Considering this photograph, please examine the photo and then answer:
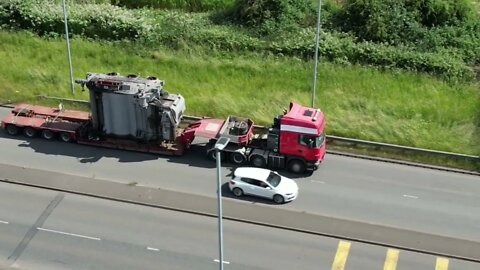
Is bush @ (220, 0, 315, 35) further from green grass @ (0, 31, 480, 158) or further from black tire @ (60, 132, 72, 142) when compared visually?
black tire @ (60, 132, 72, 142)

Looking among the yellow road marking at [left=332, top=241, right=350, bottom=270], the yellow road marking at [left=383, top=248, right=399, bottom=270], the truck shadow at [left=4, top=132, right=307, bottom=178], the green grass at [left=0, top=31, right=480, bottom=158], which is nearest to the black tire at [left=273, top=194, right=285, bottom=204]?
the truck shadow at [left=4, top=132, right=307, bottom=178]

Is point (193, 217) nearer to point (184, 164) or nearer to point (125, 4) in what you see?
point (184, 164)

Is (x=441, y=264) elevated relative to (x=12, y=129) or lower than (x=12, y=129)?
lower

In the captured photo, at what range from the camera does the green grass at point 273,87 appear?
1515 inches

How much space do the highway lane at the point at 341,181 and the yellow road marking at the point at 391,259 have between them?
213 centimetres

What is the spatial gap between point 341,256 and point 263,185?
523 cm

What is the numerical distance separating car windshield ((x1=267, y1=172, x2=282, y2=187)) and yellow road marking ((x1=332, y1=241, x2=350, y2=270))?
4333 millimetres

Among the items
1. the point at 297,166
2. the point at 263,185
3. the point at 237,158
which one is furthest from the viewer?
the point at 237,158

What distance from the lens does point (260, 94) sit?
41.7m

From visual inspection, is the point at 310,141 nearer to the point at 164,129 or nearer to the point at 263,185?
the point at 263,185

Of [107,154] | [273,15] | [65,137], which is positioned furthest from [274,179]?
[273,15]

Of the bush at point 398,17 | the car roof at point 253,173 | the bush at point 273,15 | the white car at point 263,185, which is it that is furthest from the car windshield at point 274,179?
the bush at point 398,17

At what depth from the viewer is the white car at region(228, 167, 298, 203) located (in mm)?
31141

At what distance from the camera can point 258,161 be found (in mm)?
34156
